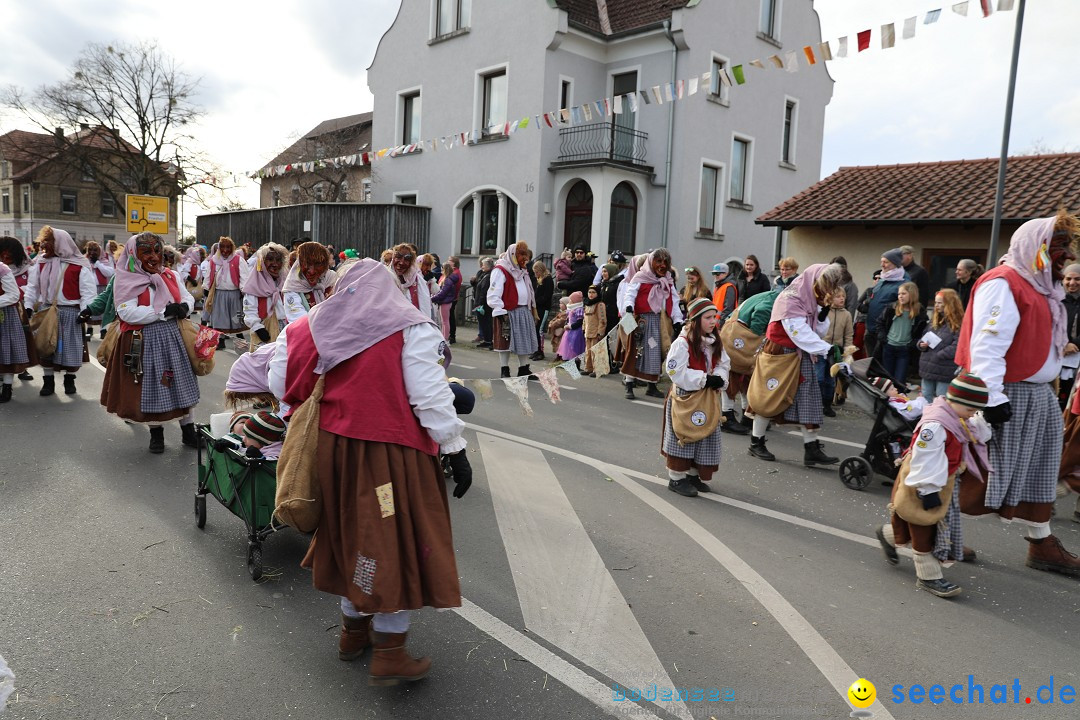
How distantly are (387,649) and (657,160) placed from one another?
19.3 m

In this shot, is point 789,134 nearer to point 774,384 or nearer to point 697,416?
point 774,384

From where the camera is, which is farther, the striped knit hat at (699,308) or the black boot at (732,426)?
the black boot at (732,426)

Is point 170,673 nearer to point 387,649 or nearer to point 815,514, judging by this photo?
point 387,649

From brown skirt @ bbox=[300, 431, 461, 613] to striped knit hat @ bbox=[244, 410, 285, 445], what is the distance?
1.11 metres

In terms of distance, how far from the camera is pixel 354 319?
116 inches

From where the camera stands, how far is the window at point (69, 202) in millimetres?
59812

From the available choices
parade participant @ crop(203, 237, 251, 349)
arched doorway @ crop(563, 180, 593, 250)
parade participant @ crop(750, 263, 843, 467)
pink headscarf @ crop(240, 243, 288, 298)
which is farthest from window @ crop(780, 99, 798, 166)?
pink headscarf @ crop(240, 243, 288, 298)

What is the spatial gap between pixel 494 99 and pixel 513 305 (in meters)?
13.0

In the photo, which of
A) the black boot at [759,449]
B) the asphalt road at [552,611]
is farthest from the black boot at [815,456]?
the asphalt road at [552,611]

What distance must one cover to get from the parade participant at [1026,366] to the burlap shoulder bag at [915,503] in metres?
0.47

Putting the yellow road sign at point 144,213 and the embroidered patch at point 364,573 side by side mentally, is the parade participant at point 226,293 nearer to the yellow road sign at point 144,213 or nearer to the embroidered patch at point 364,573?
the yellow road sign at point 144,213

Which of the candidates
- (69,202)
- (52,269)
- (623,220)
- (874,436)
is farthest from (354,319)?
(69,202)

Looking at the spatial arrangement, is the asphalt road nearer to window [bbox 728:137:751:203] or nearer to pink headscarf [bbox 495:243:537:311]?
pink headscarf [bbox 495:243:537:311]

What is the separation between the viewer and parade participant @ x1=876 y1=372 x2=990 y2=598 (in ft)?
13.5
